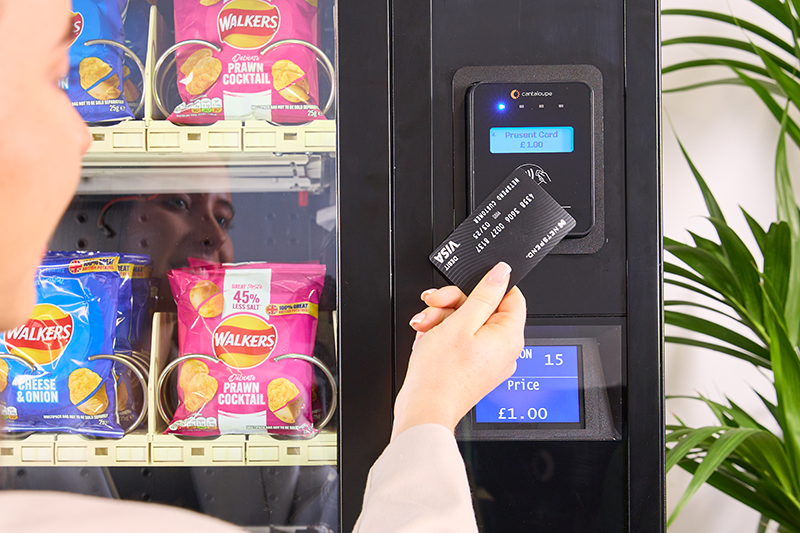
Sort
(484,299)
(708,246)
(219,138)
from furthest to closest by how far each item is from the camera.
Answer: (708,246)
(219,138)
(484,299)

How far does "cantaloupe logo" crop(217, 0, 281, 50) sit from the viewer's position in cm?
92

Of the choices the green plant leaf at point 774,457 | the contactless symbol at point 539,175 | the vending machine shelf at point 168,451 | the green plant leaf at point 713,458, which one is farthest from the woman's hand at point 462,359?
the green plant leaf at point 774,457

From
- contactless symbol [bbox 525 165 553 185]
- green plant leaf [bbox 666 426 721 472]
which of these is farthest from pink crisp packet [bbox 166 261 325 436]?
green plant leaf [bbox 666 426 721 472]

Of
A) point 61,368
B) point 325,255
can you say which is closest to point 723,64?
point 325,255

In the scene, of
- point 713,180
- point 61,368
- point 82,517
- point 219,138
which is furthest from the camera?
point 713,180

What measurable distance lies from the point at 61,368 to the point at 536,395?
840 millimetres

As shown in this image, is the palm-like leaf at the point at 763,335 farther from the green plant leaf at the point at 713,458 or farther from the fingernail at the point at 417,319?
the fingernail at the point at 417,319

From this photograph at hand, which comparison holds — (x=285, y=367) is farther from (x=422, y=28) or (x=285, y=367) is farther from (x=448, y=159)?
(x=422, y=28)

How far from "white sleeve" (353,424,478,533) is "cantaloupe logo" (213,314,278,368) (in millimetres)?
407

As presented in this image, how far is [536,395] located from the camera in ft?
2.51

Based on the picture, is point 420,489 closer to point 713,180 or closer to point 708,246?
point 708,246

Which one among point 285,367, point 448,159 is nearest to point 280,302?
point 285,367

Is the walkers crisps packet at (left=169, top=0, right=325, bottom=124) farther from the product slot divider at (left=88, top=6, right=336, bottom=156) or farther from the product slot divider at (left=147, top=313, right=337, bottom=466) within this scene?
the product slot divider at (left=147, top=313, right=337, bottom=466)

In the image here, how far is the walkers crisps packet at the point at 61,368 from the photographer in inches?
37.3
